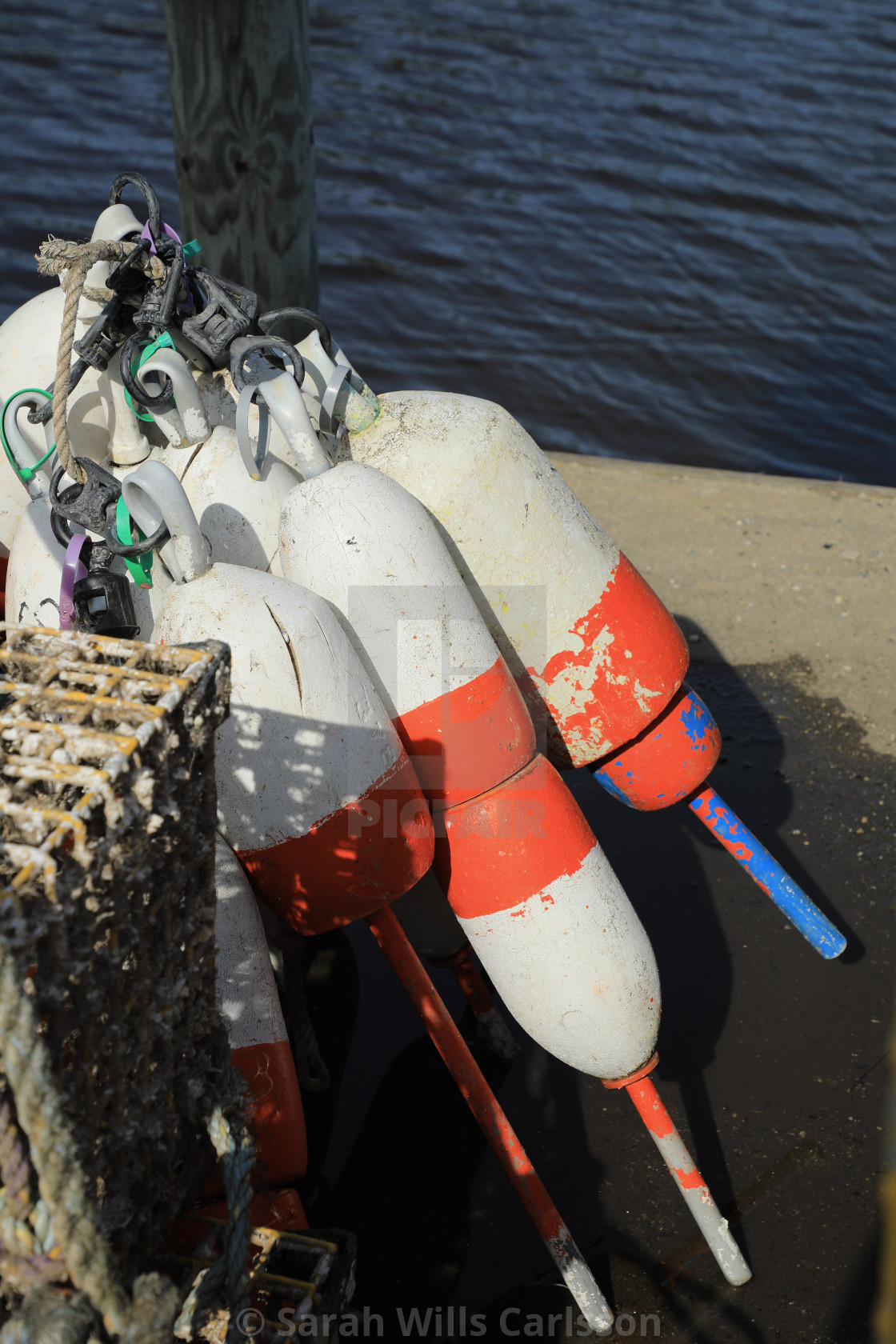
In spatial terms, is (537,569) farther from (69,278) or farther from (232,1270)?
(232,1270)

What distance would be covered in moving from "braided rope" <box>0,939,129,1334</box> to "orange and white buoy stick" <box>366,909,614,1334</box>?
974 millimetres

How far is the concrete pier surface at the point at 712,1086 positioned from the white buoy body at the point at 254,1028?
53 cm

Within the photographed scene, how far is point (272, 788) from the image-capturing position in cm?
185

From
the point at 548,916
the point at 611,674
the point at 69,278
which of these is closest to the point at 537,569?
the point at 611,674

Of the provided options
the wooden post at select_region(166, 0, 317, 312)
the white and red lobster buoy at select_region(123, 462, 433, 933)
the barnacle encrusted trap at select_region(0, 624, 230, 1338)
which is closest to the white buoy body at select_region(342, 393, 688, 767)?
the white and red lobster buoy at select_region(123, 462, 433, 933)

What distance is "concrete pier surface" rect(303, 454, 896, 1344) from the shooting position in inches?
89.4

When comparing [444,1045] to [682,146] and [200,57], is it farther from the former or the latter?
[682,146]

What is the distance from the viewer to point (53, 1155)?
1126 mm

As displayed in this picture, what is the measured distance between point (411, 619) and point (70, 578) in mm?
575

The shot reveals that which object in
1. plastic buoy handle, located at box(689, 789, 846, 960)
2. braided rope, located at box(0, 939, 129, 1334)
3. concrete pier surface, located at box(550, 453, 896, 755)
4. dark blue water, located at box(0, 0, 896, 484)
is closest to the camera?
braided rope, located at box(0, 939, 129, 1334)

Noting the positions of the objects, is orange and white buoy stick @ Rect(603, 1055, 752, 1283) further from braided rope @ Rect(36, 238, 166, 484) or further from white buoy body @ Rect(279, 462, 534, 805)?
braided rope @ Rect(36, 238, 166, 484)

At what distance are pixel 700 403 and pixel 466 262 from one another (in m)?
2.29

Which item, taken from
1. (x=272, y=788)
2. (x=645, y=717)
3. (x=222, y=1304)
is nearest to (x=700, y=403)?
(x=645, y=717)

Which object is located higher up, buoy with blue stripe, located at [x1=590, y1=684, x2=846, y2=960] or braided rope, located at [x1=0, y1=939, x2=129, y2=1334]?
braided rope, located at [x1=0, y1=939, x2=129, y2=1334]
